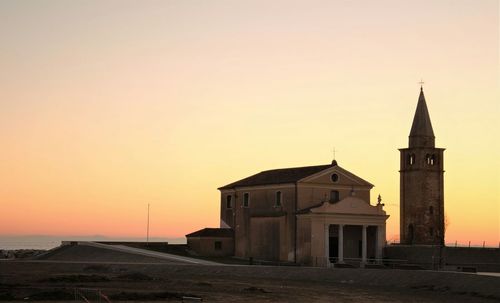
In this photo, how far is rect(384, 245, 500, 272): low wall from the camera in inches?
2496

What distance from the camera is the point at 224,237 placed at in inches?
2997

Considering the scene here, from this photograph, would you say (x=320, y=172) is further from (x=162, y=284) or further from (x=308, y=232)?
(x=162, y=284)

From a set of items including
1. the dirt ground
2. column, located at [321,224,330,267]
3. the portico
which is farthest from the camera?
the portico

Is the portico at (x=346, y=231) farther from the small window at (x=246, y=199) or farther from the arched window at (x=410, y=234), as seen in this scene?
the small window at (x=246, y=199)

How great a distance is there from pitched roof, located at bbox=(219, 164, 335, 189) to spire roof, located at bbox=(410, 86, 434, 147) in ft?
32.6

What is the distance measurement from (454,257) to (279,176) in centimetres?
1577

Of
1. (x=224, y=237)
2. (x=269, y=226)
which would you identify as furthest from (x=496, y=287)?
(x=224, y=237)

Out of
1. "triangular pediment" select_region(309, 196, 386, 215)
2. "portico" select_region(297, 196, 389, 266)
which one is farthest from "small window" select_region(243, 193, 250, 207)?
"triangular pediment" select_region(309, 196, 386, 215)

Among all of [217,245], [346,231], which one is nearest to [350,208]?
[346,231]

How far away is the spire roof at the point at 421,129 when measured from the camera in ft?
254

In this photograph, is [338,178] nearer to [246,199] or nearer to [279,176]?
[279,176]

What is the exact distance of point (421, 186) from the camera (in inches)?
3027

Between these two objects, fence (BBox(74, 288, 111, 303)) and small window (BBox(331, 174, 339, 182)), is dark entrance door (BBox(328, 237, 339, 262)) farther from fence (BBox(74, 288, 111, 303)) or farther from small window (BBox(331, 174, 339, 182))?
fence (BBox(74, 288, 111, 303))

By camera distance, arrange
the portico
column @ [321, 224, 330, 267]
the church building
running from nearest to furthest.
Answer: column @ [321, 224, 330, 267] → the portico → the church building
